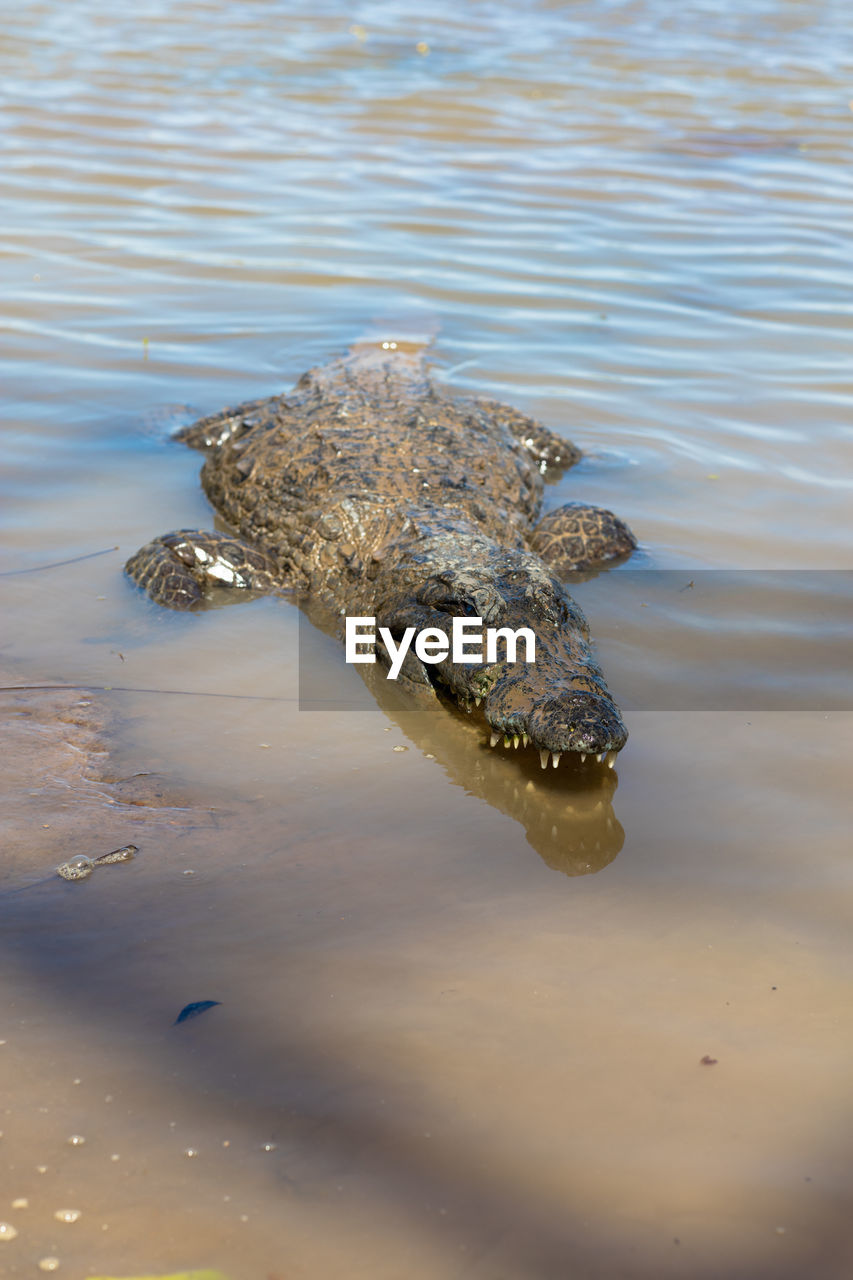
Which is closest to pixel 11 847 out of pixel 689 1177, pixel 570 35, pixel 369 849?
pixel 369 849

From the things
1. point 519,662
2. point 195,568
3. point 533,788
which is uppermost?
point 519,662

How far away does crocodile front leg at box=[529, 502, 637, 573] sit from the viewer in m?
5.96

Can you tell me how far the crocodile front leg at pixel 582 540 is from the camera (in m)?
5.96

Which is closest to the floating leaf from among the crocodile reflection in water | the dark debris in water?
the dark debris in water

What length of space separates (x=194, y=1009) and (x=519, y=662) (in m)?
1.96

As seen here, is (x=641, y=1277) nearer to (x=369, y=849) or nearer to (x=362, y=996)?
(x=362, y=996)

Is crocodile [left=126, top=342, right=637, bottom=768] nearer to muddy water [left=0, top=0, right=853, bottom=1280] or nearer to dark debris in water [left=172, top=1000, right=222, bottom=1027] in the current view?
muddy water [left=0, top=0, right=853, bottom=1280]

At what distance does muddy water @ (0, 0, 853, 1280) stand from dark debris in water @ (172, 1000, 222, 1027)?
14 millimetres

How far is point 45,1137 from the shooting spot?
8.35 feet

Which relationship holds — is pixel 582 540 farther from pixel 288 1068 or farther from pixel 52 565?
pixel 288 1068

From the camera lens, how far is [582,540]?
5977mm

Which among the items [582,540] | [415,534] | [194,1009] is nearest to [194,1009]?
[194,1009]

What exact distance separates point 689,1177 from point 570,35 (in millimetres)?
20335

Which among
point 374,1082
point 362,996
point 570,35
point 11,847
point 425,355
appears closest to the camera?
point 374,1082
